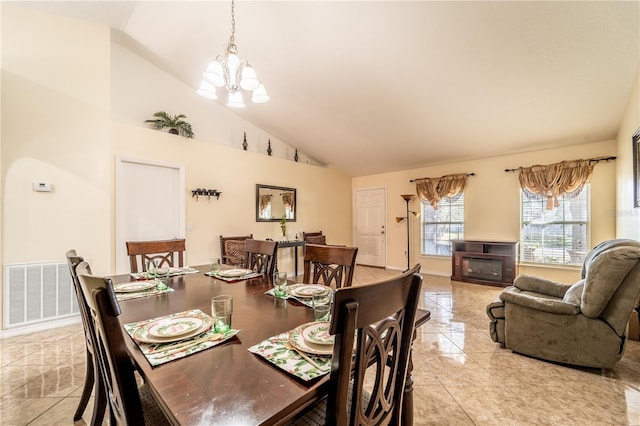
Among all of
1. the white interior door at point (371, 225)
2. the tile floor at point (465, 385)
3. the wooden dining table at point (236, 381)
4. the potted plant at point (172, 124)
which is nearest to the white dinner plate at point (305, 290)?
the wooden dining table at point (236, 381)

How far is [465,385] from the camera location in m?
1.87

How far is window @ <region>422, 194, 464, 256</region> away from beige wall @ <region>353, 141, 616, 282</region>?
0.40ft

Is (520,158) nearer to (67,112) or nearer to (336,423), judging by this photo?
(336,423)

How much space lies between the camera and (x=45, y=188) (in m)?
2.74

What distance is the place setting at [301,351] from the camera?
773 millimetres

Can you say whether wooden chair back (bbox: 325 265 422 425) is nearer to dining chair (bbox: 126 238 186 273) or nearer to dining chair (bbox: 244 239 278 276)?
dining chair (bbox: 244 239 278 276)

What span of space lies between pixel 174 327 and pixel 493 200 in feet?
17.5

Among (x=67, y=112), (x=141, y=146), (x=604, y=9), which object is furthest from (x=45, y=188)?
(x=604, y=9)

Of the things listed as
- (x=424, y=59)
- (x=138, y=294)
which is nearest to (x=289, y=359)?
(x=138, y=294)

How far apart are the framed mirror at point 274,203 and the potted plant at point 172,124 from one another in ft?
4.69

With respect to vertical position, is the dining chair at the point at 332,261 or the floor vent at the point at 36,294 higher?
the dining chair at the point at 332,261

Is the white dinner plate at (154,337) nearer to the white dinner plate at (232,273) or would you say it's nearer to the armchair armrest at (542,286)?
the white dinner plate at (232,273)

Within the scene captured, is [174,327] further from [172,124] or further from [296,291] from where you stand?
[172,124]

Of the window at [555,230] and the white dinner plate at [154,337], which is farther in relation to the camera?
the window at [555,230]
